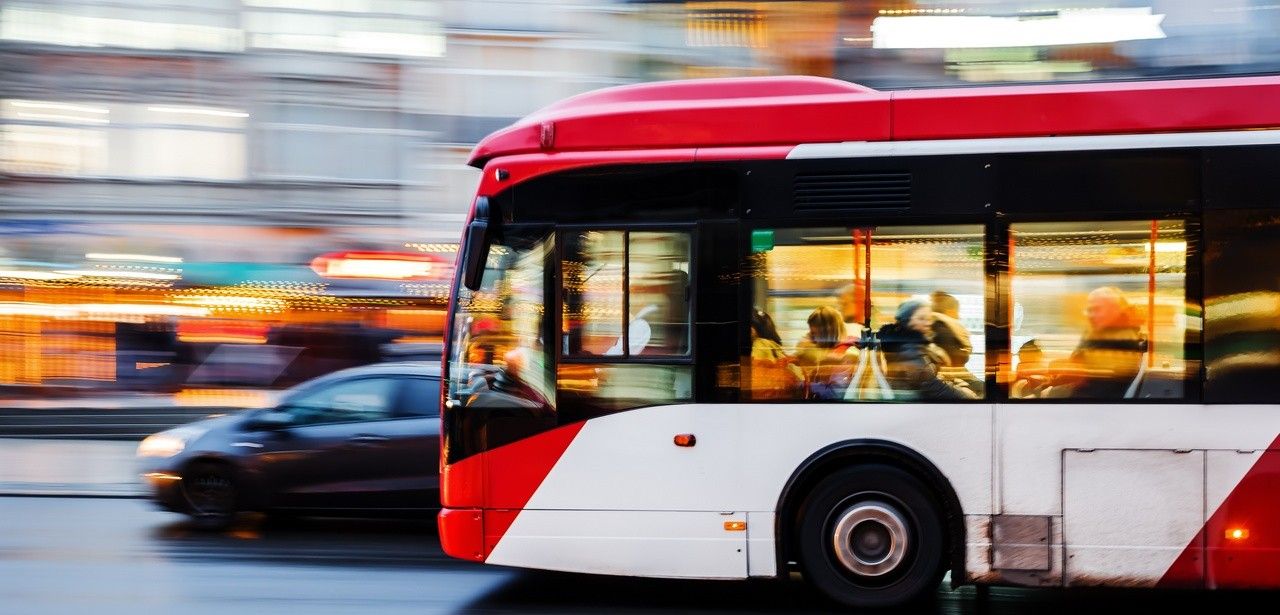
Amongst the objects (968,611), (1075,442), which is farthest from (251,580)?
(1075,442)

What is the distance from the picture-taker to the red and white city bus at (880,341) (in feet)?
20.8

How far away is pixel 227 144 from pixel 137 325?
4.98 metres

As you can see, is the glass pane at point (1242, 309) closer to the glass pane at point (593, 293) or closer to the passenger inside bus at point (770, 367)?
the passenger inside bus at point (770, 367)

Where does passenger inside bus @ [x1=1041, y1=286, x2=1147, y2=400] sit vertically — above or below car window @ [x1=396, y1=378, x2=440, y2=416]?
above

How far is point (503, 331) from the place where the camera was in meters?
6.92

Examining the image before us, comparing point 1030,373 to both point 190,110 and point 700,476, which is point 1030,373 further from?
point 190,110

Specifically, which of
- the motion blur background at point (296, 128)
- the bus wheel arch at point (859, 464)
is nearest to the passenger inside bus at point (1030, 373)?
the bus wheel arch at point (859, 464)

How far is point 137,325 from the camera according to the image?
73.2ft

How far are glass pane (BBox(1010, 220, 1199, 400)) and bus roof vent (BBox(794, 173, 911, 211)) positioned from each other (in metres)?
0.72

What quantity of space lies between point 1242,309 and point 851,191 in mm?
2194

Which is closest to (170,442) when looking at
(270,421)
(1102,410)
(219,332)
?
(270,421)

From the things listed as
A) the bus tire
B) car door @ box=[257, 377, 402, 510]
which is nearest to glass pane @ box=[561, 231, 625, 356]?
the bus tire

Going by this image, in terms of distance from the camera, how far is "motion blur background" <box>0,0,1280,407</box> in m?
21.7

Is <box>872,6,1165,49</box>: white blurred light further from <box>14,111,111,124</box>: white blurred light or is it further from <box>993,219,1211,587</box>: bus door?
<box>14,111,111,124</box>: white blurred light
